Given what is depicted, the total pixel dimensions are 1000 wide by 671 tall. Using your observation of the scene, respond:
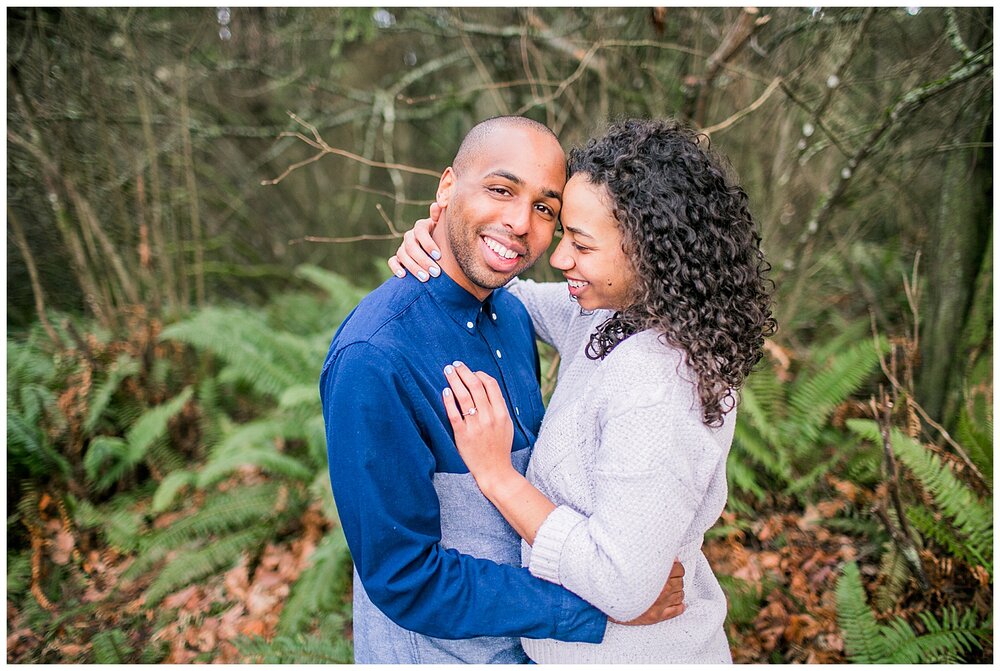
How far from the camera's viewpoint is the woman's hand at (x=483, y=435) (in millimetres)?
1512

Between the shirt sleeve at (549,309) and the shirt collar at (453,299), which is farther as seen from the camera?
the shirt sleeve at (549,309)

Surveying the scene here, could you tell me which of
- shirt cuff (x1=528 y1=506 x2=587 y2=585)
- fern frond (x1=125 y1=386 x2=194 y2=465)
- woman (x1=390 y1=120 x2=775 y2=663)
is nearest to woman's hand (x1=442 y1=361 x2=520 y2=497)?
woman (x1=390 y1=120 x2=775 y2=663)

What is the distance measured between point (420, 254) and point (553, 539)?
2.80 ft

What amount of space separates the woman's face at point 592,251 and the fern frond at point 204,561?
3.23m

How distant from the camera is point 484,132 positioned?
1.74 m

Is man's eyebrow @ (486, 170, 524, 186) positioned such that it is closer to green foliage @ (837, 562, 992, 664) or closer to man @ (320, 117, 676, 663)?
man @ (320, 117, 676, 663)

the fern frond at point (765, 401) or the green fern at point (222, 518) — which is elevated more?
the fern frond at point (765, 401)

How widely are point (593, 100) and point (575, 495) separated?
3.89 meters

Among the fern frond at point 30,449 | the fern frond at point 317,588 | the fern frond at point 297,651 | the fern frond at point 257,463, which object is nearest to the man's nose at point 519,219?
the fern frond at point 297,651

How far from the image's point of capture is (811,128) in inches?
144

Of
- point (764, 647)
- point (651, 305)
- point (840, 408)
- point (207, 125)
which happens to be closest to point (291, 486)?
point (764, 647)

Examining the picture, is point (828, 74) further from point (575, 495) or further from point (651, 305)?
point (575, 495)

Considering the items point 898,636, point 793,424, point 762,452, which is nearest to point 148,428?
point 762,452

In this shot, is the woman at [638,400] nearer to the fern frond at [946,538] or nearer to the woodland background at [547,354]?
the woodland background at [547,354]
